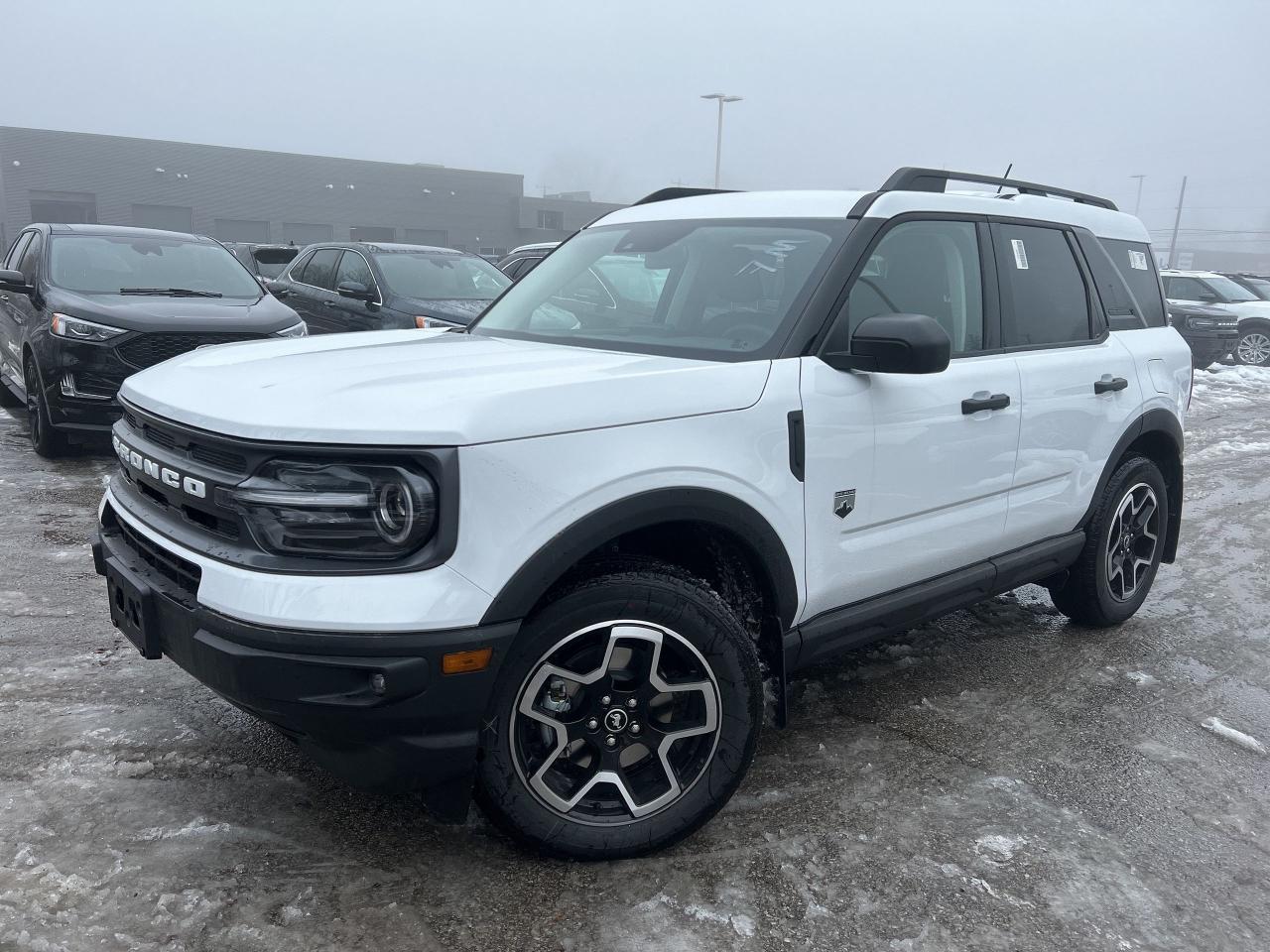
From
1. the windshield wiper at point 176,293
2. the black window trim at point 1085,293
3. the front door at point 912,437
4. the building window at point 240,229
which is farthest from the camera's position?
the building window at point 240,229

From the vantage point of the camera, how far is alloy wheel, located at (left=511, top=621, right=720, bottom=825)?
8.31 feet

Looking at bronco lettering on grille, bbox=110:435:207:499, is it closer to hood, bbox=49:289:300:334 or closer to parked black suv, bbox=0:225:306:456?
parked black suv, bbox=0:225:306:456

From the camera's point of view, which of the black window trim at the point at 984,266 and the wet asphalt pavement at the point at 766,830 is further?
the black window trim at the point at 984,266

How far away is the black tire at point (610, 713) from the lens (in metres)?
2.45

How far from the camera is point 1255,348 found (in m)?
17.5

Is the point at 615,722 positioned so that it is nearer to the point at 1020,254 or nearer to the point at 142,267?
the point at 1020,254

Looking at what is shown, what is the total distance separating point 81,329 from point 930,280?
5779mm

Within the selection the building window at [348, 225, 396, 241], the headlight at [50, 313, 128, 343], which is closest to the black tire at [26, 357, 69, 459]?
the headlight at [50, 313, 128, 343]

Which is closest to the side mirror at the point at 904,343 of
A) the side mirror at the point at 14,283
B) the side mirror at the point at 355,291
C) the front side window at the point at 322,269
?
the side mirror at the point at 14,283

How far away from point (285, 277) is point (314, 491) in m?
10.7

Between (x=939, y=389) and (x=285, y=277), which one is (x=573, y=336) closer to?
(x=939, y=389)

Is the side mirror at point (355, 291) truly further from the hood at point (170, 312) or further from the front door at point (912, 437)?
the front door at point (912, 437)

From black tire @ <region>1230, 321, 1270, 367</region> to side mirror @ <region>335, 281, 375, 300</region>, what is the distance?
14.9 m

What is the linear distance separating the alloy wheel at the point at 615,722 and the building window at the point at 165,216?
49822 millimetres
